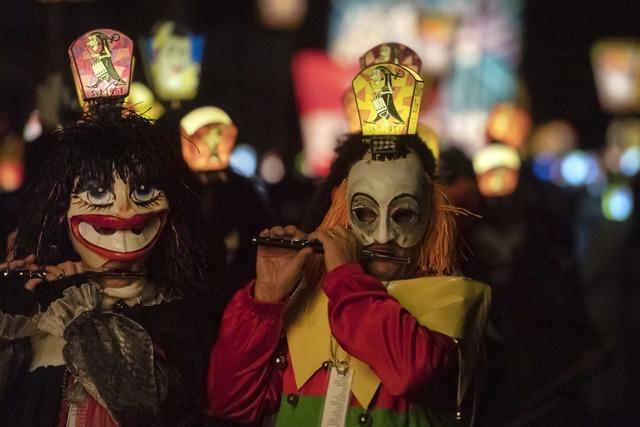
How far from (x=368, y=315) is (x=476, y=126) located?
1001 inches

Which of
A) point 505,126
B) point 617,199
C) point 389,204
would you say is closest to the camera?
point 389,204

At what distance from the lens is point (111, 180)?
430cm

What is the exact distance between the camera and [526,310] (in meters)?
7.43

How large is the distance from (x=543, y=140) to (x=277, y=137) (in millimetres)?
10375

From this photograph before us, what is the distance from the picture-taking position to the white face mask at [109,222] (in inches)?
168

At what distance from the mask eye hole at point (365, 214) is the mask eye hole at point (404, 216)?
0.07 meters

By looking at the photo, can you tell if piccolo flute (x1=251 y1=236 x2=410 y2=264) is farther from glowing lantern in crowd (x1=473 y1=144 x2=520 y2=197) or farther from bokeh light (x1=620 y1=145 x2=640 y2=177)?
bokeh light (x1=620 y1=145 x2=640 y2=177)

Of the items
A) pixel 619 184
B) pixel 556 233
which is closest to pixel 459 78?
pixel 619 184

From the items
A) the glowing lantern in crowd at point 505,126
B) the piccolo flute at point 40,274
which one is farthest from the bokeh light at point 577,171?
the piccolo flute at point 40,274

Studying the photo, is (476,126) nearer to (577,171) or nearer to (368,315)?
(577,171)

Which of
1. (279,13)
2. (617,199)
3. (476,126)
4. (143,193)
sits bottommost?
(617,199)

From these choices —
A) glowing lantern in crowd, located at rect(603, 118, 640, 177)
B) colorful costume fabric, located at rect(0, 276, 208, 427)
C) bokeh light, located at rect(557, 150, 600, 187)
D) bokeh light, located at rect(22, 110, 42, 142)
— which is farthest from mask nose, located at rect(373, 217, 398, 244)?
bokeh light, located at rect(557, 150, 600, 187)

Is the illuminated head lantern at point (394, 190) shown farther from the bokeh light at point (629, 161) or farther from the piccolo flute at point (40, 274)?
the bokeh light at point (629, 161)

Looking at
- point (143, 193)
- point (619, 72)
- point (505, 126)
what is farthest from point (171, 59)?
point (619, 72)
